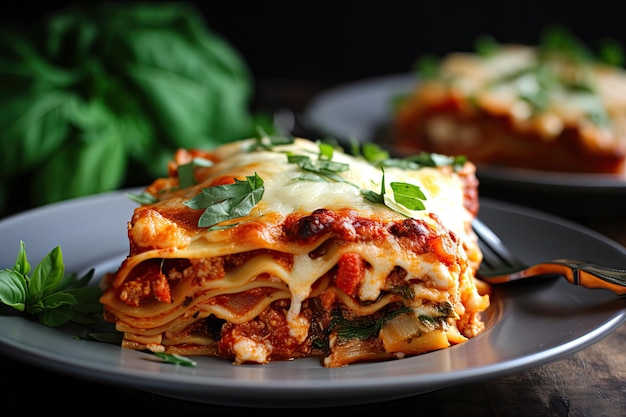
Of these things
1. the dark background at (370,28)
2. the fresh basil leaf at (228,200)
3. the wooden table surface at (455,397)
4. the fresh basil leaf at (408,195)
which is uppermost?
the fresh basil leaf at (408,195)

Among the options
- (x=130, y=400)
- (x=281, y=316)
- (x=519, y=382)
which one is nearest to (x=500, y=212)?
(x=519, y=382)

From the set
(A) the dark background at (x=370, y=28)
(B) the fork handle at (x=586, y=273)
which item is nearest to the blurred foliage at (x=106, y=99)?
(B) the fork handle at (x=586, y=273)

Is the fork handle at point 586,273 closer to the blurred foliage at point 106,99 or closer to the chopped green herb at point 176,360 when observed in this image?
the chopped green herb at point 176,360

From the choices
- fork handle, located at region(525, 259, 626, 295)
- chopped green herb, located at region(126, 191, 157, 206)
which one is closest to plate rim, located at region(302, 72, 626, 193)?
fork handle, located at region(525, 259, 626, 295)

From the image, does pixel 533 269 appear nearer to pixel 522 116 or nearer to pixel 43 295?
pixel 43 295

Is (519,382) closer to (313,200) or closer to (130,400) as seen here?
(313,200)

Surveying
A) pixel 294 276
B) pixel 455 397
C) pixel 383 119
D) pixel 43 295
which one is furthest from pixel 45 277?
pixel 383 119
